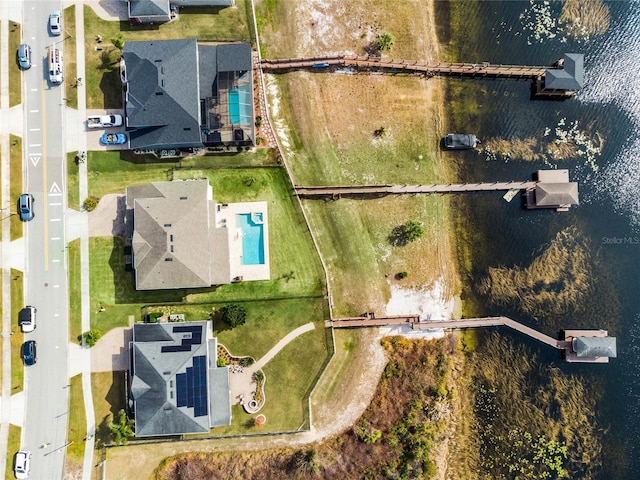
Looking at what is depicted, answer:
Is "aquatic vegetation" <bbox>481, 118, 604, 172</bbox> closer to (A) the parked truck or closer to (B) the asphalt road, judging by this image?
(A) the parked truck

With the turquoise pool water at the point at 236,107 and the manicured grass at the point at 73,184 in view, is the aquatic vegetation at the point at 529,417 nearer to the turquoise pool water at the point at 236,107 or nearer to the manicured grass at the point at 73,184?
the turquoise pool water at the point at 236,107

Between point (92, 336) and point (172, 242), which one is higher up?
point (172, 242)

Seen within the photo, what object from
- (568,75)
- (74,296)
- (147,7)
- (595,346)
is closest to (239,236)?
(74,296)

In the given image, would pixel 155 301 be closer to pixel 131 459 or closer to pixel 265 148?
pixel 131 459

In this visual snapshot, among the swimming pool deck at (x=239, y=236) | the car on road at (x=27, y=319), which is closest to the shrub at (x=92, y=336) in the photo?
the car on road at (x=27, y=319)

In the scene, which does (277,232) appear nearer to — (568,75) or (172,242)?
(172,242)

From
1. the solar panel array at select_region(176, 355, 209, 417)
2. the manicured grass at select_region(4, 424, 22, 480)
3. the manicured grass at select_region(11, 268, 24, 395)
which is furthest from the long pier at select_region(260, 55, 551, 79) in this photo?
the manicured grass at select_region(4, 424, 22, 480)
